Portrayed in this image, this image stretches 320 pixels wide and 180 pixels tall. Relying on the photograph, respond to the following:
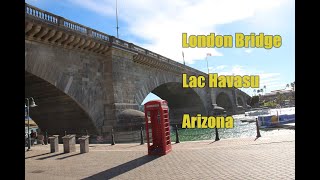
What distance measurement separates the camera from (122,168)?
917 centimetres

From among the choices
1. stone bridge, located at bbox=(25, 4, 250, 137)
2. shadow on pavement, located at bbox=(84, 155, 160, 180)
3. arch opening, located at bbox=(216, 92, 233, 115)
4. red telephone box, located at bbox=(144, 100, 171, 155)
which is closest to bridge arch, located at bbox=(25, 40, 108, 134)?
stone bridge, located at bbox=(25, 4, 250, 137)

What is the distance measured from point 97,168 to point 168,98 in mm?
46730

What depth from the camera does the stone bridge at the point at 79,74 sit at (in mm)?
19766

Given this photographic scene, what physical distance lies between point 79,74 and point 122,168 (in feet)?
51.0

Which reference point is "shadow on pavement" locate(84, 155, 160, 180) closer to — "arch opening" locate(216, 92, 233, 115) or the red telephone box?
the red telephone box

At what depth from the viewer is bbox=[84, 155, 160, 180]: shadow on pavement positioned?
324 inches

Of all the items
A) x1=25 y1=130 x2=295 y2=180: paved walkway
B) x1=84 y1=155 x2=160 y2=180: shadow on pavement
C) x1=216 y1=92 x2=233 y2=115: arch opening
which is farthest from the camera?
x1=216 y1=92 x2=233 y2=115: arch opening

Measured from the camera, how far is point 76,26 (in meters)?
22.7

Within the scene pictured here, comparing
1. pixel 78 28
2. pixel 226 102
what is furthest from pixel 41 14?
pixel 226 102

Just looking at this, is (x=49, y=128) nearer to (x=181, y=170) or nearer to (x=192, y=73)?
(x=181, y=170)

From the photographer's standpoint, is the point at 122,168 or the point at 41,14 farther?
the point at 41,14

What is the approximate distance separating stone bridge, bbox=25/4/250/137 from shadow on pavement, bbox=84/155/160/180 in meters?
11.8

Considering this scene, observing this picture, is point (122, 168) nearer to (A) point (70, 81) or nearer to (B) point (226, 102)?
(A) point (70, 81)
